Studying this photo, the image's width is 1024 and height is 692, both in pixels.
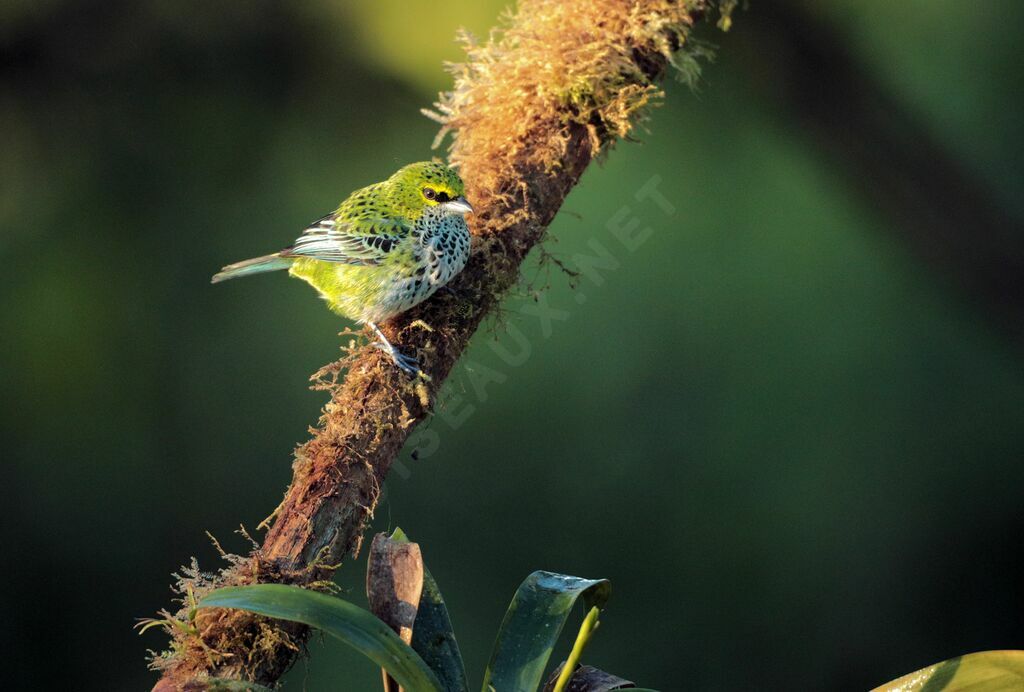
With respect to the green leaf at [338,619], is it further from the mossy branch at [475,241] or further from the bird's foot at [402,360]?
the bird's foot at [402,360]

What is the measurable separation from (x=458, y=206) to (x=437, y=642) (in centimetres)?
86

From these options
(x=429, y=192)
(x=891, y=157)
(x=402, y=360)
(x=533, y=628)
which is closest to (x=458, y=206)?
(x=429, y=192)

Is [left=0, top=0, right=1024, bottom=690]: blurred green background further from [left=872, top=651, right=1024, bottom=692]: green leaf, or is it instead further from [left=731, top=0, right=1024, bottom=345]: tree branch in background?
[left=872, top=651, right=1024, bottom=692]: green leaf

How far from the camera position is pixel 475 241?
6.76 ft

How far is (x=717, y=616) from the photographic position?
11.0 feet

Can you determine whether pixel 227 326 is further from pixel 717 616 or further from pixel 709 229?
pixel 717 616

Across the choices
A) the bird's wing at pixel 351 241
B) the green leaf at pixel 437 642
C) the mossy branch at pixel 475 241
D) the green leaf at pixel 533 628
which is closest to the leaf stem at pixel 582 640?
the green leaf at pixel 533 628

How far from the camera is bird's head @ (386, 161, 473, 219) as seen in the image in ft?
6.59

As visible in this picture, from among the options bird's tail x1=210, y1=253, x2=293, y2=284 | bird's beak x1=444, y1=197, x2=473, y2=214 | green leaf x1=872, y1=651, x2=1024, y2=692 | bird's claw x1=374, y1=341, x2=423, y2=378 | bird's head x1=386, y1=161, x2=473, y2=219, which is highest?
bird's tail x1=210, y1=253, x2=293, y2=284

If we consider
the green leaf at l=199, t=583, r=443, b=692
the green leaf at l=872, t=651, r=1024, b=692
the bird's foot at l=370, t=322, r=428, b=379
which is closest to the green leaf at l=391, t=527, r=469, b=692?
the green leaf at l=199, t=583, r=443, b=692

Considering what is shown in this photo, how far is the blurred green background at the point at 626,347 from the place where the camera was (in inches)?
119

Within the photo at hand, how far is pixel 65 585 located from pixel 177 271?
3.27ft

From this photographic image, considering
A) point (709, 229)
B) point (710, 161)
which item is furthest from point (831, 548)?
point (710, 161)

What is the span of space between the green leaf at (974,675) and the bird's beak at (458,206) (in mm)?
1129
